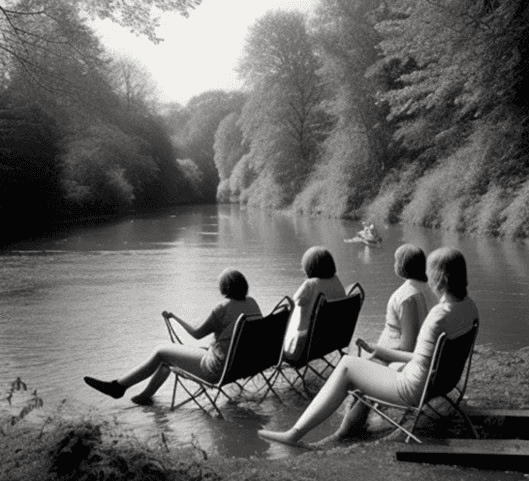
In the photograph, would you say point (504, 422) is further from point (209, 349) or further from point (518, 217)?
point (518, 217)

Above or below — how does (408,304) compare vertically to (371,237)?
above

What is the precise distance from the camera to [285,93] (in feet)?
175

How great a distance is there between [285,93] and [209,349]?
156ft

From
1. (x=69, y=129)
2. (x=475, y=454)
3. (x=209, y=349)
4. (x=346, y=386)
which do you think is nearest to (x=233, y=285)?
(x=209, y=349)

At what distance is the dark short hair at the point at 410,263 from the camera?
6340 mm

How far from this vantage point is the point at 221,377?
6.59 m

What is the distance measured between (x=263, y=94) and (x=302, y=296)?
4781 centimetres

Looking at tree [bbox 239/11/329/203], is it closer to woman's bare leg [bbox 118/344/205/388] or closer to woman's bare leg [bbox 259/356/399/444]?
woman's bare leg [bbox 118/344/205/388]

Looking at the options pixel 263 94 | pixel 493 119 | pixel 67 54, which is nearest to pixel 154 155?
pixel 263 94

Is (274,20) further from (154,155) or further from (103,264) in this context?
(103,264)

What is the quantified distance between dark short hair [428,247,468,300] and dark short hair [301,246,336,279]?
84.4 inches

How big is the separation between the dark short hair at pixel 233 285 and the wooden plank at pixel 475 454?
2308mm

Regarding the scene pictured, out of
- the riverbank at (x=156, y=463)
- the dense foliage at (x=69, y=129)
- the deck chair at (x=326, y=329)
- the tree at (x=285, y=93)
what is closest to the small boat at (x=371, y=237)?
the dense foliage at (x=69, y=129)

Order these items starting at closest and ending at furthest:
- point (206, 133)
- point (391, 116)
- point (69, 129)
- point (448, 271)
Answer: point (448, 271) → point (391, 116) → point (69, 129) → point (206, 133)
